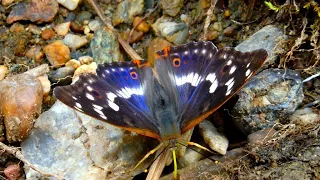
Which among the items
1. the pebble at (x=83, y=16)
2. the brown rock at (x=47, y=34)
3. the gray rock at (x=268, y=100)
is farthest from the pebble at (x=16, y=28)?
the gray rock at (x=268, y=100)

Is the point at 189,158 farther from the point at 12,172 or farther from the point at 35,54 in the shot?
the point at 35,54

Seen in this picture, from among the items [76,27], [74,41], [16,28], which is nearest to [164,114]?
[74,41]

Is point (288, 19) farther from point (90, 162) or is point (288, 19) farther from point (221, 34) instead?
point (90, 162)

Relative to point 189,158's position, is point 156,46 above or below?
above

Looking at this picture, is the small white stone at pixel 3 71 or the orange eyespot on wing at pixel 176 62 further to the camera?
the small white stone at pixel 3 71

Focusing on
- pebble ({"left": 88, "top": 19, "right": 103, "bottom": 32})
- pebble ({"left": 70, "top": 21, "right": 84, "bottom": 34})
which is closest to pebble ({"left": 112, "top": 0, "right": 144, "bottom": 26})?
pebble ({"left": 88, "top": 19, "right": 103, "bottom": 32})

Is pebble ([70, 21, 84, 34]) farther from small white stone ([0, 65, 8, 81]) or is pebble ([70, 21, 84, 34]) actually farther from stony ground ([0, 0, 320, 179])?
small white stone ([0, 65, 8, 81])

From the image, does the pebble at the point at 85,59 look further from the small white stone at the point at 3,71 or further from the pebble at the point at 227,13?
the pebble at the point at 227,13
